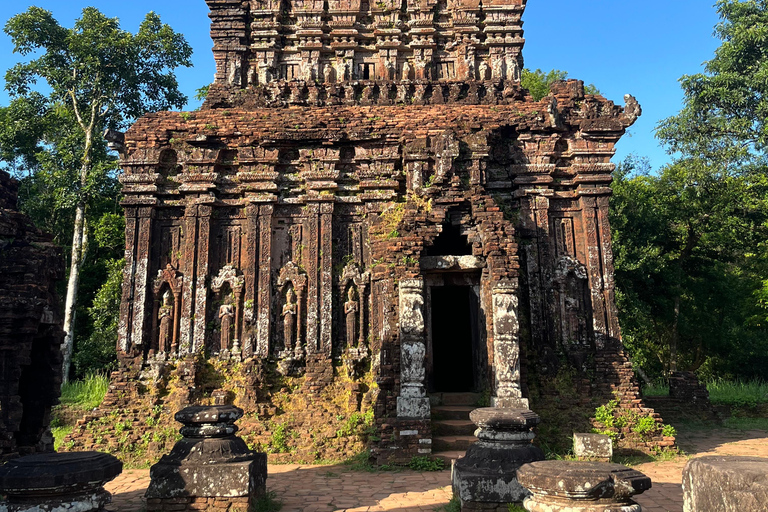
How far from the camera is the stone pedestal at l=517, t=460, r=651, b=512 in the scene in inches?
181

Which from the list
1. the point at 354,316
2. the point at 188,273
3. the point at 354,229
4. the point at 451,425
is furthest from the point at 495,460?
the point at 188,273

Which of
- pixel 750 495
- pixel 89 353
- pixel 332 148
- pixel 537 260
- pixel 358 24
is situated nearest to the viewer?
pixel 750 495

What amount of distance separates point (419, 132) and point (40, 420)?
322 inches

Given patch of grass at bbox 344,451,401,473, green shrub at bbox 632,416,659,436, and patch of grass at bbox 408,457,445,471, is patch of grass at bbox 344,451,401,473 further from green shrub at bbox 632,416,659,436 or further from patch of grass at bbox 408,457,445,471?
green shrub at bbox 632,416,659,436

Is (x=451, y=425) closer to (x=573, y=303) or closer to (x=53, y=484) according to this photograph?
(x=573, y=303)

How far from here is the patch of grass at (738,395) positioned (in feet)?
48.3

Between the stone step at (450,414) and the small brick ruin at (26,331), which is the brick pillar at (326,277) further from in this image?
the small brick ruin at (26,331)

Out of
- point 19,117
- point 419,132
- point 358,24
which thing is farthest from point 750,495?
point 19,117

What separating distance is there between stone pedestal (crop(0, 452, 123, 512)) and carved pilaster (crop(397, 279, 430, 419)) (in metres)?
4.60

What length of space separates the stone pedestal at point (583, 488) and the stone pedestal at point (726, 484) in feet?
3.98

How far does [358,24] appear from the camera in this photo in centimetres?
1434

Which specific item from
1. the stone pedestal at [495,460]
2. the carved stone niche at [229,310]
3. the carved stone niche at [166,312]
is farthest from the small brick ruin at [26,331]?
the stone pedestal at [495,460]

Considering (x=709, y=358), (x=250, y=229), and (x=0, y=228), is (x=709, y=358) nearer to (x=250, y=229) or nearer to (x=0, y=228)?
(x=250, y=229)

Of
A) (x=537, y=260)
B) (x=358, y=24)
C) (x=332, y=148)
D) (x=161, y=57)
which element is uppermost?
(x=161, y=57)
